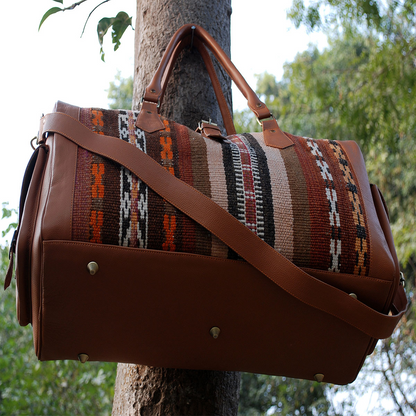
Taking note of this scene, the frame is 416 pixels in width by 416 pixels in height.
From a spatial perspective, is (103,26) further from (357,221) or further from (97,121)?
(357,221)

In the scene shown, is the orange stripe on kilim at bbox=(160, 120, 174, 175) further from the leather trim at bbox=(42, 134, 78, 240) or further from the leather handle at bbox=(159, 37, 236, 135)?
the leather handle at bbox=(159, 37, 236, 135)

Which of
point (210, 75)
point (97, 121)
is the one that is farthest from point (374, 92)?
point (97, 121)

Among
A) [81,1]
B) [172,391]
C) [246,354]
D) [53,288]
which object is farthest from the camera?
[81,1]

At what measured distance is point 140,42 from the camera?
1419 millimetres

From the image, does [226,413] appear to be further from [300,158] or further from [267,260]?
[300,158]

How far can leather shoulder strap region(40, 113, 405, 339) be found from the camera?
32.4 inches

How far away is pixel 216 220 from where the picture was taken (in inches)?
32.4

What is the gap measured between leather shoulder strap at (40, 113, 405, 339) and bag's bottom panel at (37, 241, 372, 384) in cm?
3

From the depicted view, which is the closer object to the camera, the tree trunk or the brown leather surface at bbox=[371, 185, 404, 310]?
the brown leather surface at bbox=[371, 185, 404, 310]

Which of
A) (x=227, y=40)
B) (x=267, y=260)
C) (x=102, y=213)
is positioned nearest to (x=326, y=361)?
(x=267, y=260)

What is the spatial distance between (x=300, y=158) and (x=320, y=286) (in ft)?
1.01

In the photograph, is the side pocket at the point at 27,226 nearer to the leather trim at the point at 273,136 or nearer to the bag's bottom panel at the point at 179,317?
the bag's bottom panel at the point at 179,317

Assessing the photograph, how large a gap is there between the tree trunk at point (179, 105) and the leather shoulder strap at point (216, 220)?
39cm

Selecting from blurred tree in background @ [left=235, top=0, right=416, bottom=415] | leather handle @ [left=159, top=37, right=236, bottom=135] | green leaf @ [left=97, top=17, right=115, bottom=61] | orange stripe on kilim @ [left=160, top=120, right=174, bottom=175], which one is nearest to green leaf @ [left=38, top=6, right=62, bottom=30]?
green leaf @ [left=97, top=17, right=115, bottom=61]
